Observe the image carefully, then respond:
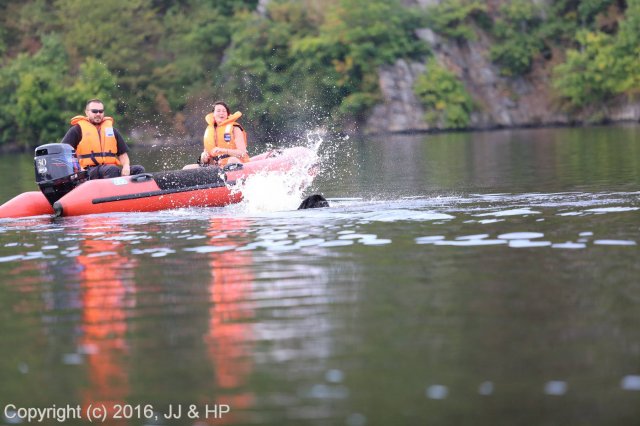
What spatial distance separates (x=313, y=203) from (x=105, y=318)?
6.85 meters

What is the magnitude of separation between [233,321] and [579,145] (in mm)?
24037

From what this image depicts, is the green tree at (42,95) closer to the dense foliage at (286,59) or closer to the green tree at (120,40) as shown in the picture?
the dense foliage at (286,59)

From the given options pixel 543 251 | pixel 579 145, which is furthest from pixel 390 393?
pixel 579 145

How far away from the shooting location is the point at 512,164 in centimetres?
2389

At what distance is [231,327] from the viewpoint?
7859 mm

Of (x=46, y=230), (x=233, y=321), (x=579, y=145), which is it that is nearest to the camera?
(x=233, y=321)

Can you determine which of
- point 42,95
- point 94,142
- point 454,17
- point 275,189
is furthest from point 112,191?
point 454,17

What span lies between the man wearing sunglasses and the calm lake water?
1286mm

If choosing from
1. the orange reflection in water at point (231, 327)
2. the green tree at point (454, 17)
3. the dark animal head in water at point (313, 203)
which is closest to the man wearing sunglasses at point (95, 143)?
the dark animal head in water at point (313, 203)

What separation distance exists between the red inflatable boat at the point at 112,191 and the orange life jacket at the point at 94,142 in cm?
38

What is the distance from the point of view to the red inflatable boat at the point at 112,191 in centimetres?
1530

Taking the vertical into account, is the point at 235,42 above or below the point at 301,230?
above

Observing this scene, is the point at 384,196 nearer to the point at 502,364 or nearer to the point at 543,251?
the point at 543,251

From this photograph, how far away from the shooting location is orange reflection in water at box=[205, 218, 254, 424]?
6387 mm
